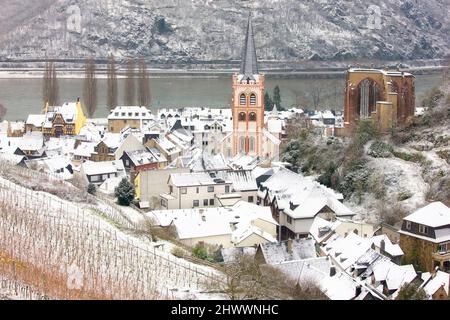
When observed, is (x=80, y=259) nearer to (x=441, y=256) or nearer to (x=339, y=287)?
(x=339, y=287)

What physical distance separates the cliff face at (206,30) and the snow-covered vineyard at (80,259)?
2628 inches

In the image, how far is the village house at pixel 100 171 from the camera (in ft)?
61.3

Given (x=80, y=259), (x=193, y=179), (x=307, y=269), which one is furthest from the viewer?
(x=193, y=179)

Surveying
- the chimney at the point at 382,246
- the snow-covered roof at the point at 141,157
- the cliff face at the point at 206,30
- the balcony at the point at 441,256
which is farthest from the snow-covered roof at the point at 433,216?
the cliff face at the point at 206,30

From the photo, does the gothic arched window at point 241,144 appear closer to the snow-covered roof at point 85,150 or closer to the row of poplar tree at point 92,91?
the snow-covered roof at point 85,150

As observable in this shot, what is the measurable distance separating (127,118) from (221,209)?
14.4 meters

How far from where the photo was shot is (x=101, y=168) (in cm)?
1905

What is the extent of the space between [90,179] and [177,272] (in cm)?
1197

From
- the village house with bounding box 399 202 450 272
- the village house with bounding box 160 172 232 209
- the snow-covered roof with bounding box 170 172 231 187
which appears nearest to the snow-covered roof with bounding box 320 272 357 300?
the village house with bounding box 399 202 450 272

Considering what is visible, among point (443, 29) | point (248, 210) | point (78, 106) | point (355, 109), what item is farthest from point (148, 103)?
point (443, 29)

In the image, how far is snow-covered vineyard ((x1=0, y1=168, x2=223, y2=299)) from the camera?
598cm

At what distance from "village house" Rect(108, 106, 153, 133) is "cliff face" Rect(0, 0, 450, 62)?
4636 cm

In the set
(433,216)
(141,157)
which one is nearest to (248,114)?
(141,157)

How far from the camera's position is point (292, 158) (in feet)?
66.3
